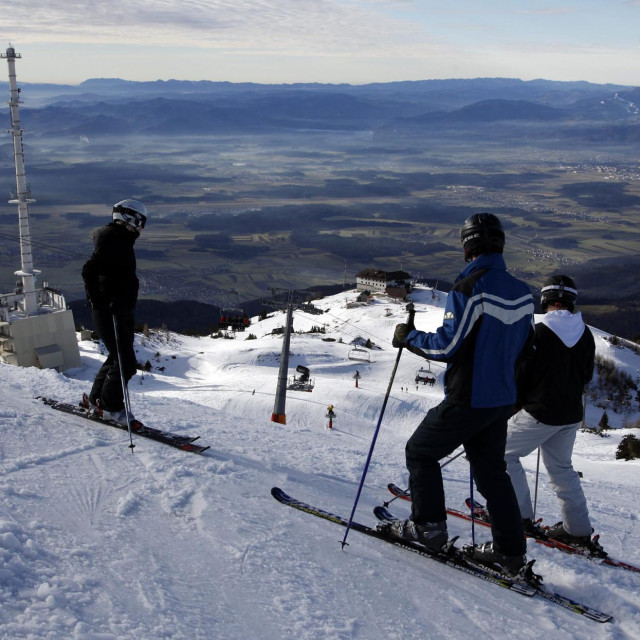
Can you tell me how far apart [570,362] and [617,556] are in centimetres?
160

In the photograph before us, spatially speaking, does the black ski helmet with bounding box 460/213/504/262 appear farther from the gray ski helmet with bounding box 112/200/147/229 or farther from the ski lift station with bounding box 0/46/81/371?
the ski lift station with bounding box 0/46/81/371

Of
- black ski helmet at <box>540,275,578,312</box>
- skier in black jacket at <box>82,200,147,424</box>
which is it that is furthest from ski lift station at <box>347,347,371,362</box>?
black ski helmet at <box>540,275,578,312</box>

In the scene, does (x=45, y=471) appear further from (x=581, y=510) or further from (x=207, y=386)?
(x=207, y=386)

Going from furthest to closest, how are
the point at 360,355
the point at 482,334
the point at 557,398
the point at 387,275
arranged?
the point at 387,275, the point at 360,355, the point at 557,398, the point at 482,334

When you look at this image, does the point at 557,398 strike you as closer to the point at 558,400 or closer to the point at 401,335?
the point at 558,400

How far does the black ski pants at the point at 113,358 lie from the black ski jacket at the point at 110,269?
0.35ft

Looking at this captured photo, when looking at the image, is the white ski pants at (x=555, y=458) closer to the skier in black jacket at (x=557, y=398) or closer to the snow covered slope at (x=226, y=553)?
the skier in black jacket at (x=557, y=398)

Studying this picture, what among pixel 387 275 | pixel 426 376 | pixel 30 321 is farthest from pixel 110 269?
pixel 387 275

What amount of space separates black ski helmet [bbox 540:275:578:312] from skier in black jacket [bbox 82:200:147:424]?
334cm

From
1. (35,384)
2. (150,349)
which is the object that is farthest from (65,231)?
(35,384)

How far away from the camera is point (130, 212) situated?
5.37 meters

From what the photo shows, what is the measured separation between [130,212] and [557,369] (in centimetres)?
362

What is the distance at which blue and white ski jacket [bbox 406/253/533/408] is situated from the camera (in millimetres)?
3363

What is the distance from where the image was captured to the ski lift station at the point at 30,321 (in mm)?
25297
